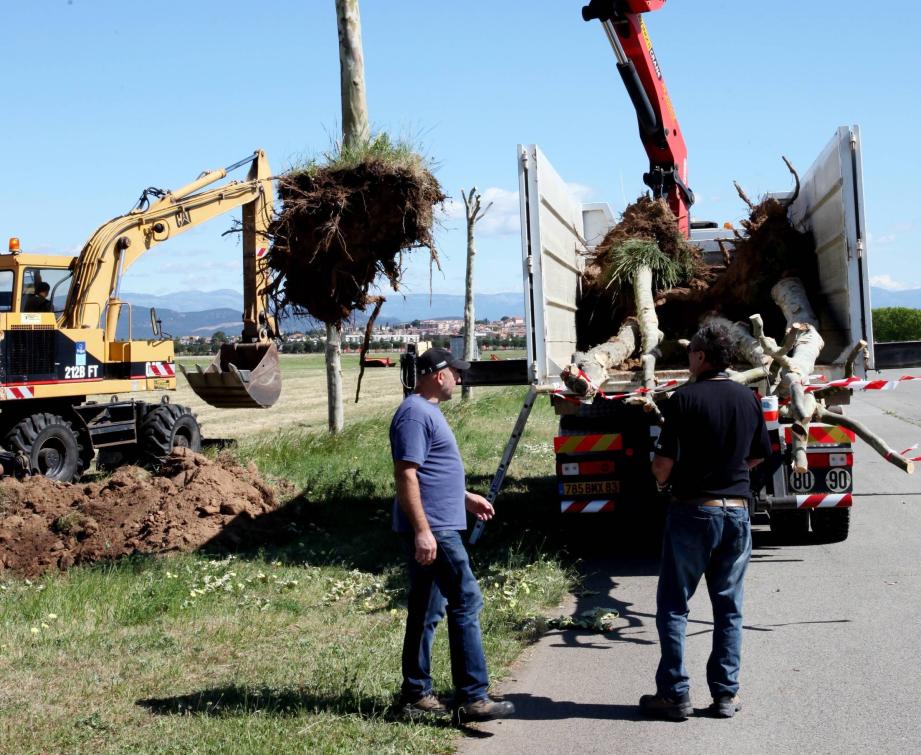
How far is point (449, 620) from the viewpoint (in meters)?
5.30

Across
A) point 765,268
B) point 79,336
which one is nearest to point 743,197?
point 765,268

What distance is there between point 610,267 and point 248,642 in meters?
5.48

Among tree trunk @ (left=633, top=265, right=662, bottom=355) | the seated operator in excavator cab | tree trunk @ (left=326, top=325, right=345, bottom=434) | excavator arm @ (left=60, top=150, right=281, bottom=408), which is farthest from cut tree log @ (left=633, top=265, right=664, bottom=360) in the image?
the seated operator in excavator cab

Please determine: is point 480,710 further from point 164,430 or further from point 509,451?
point 164,430

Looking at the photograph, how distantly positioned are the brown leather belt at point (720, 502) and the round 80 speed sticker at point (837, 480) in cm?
348

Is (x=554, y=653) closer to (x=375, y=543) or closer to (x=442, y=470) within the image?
(x=442, y=470)

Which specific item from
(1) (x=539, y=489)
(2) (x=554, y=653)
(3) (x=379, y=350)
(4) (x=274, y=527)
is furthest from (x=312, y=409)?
(3) (x=379, y=350)

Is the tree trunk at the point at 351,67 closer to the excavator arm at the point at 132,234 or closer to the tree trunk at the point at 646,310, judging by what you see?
the excavator arm at the point at 132,234

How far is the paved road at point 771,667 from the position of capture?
4957mm

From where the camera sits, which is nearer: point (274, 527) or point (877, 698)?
point (877, 698)

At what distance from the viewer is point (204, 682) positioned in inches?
229

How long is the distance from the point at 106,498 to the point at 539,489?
4751 mm

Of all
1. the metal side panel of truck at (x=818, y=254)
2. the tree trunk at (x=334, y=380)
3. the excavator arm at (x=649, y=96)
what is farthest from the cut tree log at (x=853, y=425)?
the tree trunk at (x=334, y=380)

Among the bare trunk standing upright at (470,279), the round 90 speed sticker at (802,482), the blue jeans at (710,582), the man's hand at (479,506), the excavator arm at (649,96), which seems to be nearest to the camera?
the blue jeans at (710,582)
